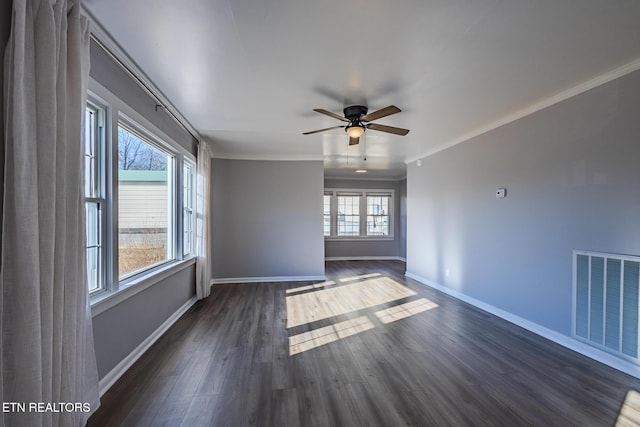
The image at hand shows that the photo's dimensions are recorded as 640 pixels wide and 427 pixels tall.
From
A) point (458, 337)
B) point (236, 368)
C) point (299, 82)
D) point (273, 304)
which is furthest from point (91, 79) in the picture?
point (458, 337)

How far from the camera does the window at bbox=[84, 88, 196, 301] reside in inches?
87.4

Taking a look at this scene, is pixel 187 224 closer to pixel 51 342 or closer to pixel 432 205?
pixel 51 342

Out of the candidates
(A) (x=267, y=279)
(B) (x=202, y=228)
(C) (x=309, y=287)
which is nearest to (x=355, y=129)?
(B) (x=202, y=228)

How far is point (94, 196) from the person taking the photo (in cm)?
221

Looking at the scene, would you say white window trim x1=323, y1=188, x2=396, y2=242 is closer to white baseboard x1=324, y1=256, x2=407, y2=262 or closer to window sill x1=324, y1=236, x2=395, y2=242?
window sill x1=324, y1=236, x2=395, y2=242

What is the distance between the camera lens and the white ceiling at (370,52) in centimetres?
179

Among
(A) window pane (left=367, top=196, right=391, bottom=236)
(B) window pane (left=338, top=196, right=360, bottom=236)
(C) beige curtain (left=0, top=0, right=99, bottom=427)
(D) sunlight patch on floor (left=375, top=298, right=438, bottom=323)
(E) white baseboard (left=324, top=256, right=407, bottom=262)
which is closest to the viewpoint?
(C) beige curtain (left=0, top=0, right=99, bottom=427)

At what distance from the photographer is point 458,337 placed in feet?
10.4

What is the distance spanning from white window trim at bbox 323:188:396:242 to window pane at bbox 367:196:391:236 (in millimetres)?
104

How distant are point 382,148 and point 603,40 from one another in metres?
3.38

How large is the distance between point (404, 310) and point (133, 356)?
10.6ft

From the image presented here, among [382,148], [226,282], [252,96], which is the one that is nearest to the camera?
[252,96]

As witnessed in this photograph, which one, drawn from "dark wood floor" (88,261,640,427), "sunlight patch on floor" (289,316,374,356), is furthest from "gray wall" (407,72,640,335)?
"sunlight patch on floor" (289,316,374,356)

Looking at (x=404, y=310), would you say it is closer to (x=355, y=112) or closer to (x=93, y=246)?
(x=355, y=112)
